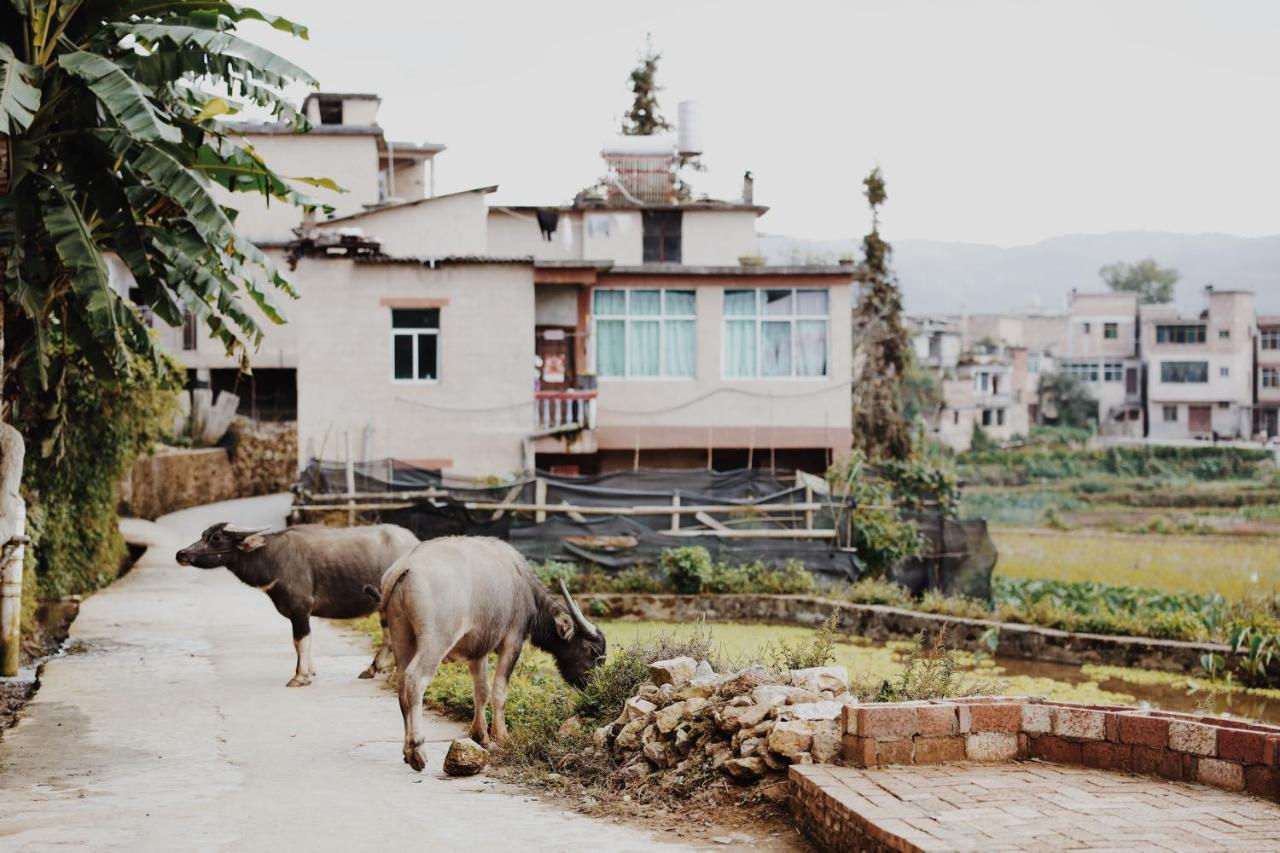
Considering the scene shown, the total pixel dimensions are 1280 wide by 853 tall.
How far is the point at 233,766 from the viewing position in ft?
31.7

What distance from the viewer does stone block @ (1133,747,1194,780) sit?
7.70 m

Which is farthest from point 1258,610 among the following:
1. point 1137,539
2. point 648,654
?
point 1137,539

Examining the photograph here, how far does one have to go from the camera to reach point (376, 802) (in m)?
8.52

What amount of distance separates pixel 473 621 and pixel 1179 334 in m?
80.2

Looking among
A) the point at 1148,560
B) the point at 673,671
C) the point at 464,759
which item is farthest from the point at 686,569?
the point at 1148,560

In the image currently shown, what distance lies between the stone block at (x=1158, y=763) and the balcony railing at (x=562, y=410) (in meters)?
22.2

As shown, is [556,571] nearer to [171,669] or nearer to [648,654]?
[171,669]

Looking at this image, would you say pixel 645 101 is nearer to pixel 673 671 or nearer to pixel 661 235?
pixel 661 235

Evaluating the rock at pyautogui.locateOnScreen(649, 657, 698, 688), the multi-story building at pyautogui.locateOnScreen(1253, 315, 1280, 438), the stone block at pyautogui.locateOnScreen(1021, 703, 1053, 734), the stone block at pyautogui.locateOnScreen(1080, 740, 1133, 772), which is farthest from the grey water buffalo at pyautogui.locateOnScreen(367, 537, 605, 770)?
the multi-story building at pyautogui.locateOnScreen(1253, 315, 1280, 438)

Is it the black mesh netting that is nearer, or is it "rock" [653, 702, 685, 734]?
"rock" [653, 702, 685, 734]

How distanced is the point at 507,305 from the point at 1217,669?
16.3 metres

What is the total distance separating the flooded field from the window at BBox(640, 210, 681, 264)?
16746 millimetres

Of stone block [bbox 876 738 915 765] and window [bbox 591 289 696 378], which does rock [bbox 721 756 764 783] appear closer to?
stone block [bbox 876 738 915 765]

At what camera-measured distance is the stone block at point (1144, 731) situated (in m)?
7.79
